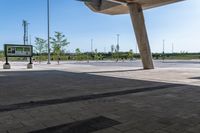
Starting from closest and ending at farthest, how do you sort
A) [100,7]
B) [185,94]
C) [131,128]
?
[131,128]
[185,94]
[100,7]

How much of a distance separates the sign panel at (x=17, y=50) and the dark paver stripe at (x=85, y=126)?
19474 mm

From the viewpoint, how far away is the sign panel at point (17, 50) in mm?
22656

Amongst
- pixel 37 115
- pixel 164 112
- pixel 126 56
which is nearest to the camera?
pixel 37 115

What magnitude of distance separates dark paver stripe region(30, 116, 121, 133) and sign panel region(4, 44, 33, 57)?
1947 cm

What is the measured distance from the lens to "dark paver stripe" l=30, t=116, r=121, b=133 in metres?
4.52

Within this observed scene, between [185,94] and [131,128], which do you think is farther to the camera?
[185,94]

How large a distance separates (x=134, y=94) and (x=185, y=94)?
1812mm

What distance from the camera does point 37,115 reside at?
5.55 metres

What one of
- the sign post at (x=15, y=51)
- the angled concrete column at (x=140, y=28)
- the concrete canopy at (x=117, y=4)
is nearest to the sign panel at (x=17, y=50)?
the sign post at (x=15, y=51)

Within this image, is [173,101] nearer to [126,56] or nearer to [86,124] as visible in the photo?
[86,124]

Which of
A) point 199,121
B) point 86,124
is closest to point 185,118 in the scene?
point 199,121

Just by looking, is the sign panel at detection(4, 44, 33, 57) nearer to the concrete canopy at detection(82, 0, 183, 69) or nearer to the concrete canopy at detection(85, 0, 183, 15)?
the concrete canopy at detection(85, 0, 183, 15)

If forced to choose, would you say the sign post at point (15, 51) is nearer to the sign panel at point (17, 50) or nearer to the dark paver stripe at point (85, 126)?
the sign panel at point (17, 50)

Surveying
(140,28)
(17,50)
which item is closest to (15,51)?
(17,50)
